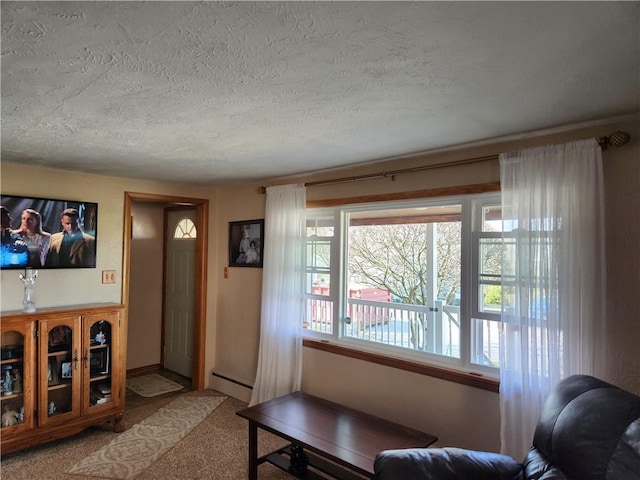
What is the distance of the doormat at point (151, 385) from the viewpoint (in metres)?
4.32

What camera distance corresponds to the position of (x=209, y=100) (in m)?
1.84

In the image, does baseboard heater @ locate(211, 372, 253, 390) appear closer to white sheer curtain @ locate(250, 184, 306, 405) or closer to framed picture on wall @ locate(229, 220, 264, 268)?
white sheer curtain @ locate(250, 184, 306, 405)

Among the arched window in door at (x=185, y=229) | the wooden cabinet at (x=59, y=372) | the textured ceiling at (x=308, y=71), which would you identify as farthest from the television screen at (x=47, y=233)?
the arched window in door at (x=185, y=229)

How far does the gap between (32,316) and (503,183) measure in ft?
11.2

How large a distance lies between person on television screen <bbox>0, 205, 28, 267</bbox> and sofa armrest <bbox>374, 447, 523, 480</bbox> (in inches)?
124

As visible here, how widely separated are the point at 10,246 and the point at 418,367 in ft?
10.7

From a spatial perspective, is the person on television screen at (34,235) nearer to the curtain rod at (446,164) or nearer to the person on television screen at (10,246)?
the person on television screen at (10,246)

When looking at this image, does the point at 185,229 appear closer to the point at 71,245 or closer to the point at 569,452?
the point at 71,245

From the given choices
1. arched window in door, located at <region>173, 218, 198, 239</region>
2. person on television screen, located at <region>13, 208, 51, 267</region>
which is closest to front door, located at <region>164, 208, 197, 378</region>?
arched window in door, located at <region>173, 218, 198, 239</region>

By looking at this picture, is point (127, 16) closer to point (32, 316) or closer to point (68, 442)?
point (32, 316)

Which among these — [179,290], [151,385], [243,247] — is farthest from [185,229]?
[151,385]

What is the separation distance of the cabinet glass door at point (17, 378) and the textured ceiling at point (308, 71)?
1378 millimetres

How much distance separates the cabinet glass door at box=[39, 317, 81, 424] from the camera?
9.91 ft

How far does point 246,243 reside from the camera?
4.17m
